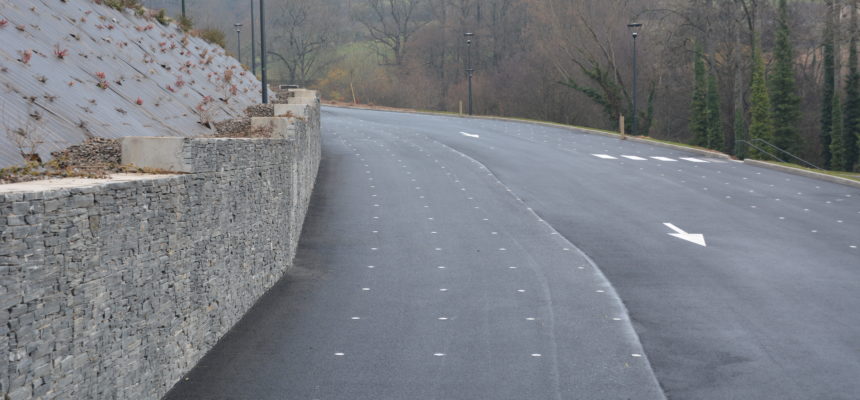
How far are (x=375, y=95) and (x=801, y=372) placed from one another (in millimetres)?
75348

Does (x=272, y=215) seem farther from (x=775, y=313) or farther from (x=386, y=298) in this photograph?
(x=775, y=313)

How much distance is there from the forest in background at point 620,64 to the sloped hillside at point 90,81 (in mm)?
31009

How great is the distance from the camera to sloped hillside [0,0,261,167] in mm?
13898

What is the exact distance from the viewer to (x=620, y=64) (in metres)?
67.9

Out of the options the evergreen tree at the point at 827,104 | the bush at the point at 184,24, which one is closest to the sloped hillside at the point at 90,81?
the bush at the point at 184,24

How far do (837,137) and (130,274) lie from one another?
53.5m

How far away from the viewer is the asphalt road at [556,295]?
399 inches

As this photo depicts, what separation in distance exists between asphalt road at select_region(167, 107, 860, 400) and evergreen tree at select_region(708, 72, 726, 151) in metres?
30.8

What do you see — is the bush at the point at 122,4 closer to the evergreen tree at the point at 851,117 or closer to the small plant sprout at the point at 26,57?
the small plant sprout at the point at 26,57

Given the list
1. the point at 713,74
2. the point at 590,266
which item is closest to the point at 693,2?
the point at 713,74

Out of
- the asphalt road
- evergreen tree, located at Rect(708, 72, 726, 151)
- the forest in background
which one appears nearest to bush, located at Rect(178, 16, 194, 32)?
the asphalt road

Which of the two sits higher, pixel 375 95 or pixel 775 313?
pixel 375 95

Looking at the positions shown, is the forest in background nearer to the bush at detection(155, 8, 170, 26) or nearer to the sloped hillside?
the bush at detection(155, 8, 170, 26)

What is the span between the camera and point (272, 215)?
579 inches
